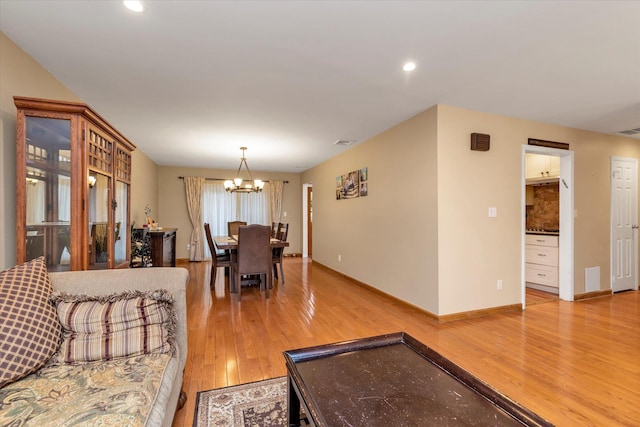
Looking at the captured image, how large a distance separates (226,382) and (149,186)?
5129 mm

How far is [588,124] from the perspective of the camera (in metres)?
3.65

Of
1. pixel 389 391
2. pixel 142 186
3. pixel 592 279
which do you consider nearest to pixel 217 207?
pixel 142 186

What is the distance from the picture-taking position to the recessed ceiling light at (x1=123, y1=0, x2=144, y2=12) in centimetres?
152

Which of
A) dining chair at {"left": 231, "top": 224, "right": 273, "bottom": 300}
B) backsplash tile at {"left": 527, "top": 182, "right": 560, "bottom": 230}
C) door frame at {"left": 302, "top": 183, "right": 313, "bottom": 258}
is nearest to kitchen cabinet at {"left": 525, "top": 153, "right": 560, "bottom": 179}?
backsplash tile at {"left": 527, "top": 182, "right": 560, "bottom": 230}

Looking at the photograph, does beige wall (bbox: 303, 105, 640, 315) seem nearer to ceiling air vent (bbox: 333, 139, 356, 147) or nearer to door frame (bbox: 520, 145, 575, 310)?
door frame (bbox: 520, 145, 575, 310)

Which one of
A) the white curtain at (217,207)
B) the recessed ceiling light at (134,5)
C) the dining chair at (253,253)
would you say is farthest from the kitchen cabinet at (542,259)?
the white curtain at (217,207)

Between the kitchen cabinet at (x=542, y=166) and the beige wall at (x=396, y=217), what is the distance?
2505mm

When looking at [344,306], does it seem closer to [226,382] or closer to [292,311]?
[292,311]

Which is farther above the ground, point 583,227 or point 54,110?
point 54,110

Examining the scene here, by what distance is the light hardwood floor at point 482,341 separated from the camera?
1.79 meters

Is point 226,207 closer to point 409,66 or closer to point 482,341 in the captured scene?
point 409,66

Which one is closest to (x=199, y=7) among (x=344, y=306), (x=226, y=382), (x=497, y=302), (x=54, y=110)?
(x=54, y=110)

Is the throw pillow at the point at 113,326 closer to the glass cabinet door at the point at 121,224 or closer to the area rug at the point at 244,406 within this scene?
the area rug at the point at 244,406

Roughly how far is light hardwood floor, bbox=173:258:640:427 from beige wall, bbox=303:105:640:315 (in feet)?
1.15
